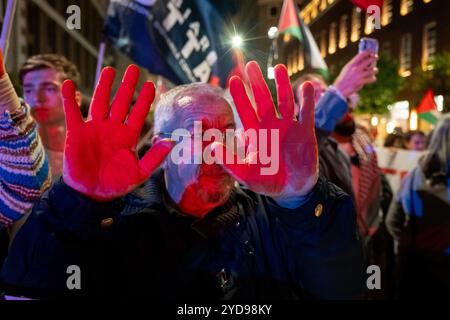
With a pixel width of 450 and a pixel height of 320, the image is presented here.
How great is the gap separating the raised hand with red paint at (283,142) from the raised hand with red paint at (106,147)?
17cm

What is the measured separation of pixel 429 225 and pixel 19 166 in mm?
1813

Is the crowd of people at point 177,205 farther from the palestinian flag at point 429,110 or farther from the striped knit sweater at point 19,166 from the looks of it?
the palestinian flag at point 429,110

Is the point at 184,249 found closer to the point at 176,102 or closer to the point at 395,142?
the point at 176,102

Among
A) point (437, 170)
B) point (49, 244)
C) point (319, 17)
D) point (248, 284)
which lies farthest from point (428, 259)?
point (49, 244)

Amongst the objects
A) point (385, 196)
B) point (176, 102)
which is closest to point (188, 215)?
point (176, 102)

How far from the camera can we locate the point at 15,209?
1.19 m

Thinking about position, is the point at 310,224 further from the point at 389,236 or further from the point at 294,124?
the point at 389,236

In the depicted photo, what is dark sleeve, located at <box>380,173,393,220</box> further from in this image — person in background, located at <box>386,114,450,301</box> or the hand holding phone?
the hand holding phone

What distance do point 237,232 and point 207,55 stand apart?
1.72 meters

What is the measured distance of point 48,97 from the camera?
1732mm

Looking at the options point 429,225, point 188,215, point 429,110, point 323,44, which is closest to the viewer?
point 188,215

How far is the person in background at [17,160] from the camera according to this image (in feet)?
3.67

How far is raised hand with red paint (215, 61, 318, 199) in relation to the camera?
1.00m

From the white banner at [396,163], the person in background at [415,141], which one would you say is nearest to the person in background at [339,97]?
the white banner at [396,163]
